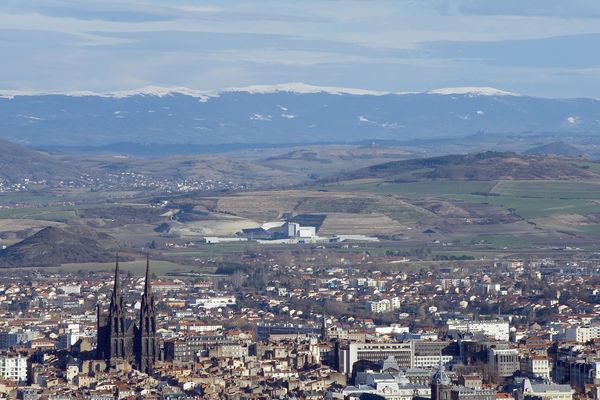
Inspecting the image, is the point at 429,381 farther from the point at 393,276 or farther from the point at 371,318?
the point at 393,276

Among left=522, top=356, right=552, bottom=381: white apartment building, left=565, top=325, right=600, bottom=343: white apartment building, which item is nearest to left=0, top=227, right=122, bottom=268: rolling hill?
left=565, top=325, right=600, bottom=343: white apartment building

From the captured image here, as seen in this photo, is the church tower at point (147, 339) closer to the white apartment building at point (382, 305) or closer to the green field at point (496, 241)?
the white apartment building at point (382, 305)

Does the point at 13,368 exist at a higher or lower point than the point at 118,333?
lower

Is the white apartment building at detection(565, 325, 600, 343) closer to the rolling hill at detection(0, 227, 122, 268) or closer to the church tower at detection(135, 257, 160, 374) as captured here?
the church tower at detection(135, 257, 160, 374)

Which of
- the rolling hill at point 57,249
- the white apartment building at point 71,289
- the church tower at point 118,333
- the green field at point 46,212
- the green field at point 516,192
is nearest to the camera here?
the church tower at point 118,333

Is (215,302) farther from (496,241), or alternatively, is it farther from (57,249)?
(496,241)

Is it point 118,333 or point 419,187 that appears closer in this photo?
point 118,333

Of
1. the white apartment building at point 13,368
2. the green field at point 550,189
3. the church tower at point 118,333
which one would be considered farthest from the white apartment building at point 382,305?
the green field at point 550,189

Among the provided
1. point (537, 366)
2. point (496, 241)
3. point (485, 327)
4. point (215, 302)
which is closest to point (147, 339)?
point (537, 366)
